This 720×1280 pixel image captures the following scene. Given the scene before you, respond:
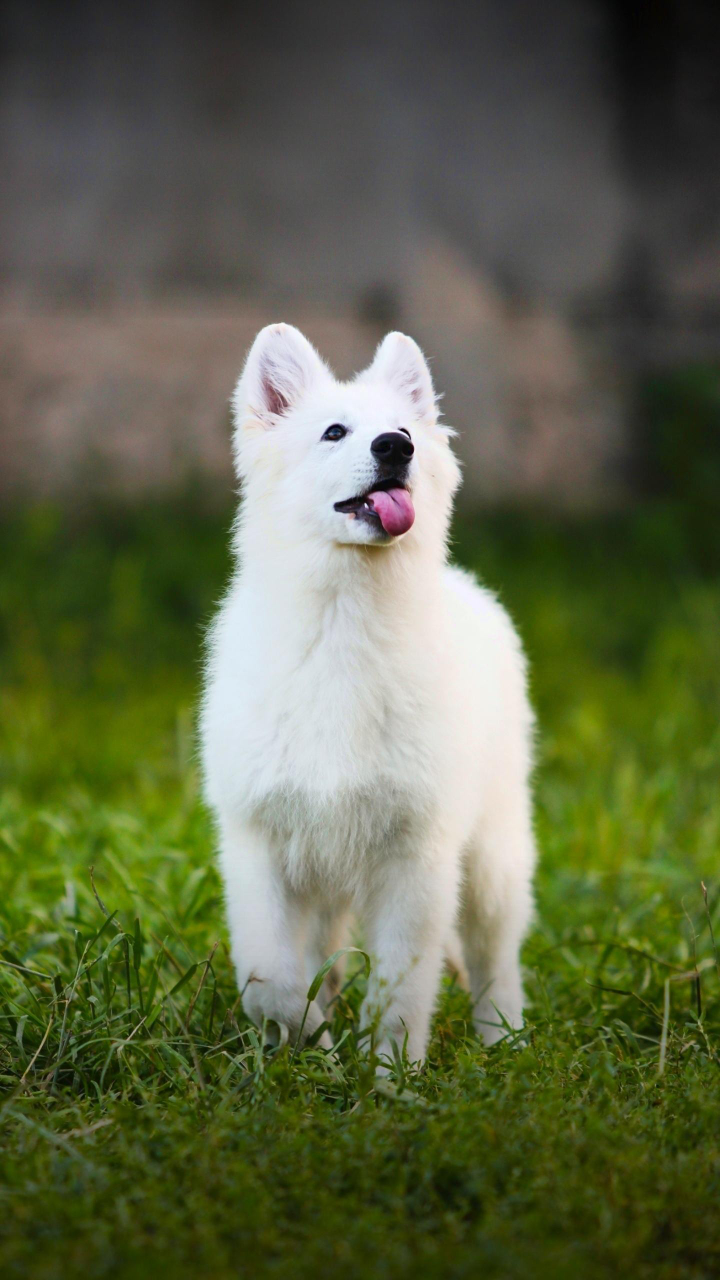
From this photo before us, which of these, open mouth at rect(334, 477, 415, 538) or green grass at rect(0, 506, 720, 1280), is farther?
open mouth at rect(334, 477, 415, 538)

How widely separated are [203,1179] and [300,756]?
1.07 meters

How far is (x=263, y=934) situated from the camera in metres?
3.18

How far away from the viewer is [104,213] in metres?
8.77

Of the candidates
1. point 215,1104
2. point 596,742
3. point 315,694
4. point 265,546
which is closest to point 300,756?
point 315,694

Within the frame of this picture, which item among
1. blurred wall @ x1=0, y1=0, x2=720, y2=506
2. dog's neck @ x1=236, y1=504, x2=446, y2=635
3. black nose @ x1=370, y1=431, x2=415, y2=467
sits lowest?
dog's neck @ x1=236, y1=504, x2=446, y2=635

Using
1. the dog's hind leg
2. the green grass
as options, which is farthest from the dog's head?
the green grass

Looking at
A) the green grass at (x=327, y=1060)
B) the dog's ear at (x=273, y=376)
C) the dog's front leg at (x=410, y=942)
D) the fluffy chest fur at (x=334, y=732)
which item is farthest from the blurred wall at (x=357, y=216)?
the dog's front leg at (x=410, y=942)

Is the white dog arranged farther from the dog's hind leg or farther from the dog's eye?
the dog's hind leg

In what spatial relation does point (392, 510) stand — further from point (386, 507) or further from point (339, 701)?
point (339, 701)

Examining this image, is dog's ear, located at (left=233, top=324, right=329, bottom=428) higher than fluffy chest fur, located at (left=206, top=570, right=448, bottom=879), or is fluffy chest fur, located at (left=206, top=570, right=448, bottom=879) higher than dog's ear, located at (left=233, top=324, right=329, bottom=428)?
dog's ear, located at (left=233, top=324, right=329, bottom=428)

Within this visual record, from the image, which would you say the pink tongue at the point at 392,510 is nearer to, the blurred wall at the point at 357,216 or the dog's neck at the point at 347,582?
the dog's neck at the point at 347,582

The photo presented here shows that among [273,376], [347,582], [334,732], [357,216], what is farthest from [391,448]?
[357,216]

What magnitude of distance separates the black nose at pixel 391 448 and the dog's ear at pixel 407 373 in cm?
44

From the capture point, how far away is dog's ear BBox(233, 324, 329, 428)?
3377 mm
